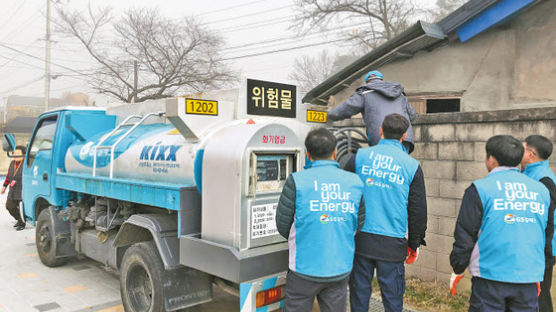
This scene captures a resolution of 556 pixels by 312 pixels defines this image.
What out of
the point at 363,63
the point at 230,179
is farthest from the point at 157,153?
the point at 363,63

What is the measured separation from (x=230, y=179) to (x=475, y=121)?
3.07 metres

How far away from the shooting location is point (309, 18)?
68.7 ft

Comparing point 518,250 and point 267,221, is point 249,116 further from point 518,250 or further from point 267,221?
point 518,250

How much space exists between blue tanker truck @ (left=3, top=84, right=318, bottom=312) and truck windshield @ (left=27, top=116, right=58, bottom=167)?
1.13 metres

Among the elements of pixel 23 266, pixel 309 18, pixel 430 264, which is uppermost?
pixel 309 18

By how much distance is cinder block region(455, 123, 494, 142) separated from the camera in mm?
4793

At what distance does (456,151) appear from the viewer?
5.06m

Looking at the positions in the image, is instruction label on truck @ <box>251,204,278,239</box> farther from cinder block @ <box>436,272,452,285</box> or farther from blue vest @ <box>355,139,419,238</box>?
cinder block @ <box>436,272,452,285</box>

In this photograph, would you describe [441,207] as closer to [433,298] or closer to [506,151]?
[433,298]

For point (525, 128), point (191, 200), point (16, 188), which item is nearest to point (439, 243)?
point (525, 128)

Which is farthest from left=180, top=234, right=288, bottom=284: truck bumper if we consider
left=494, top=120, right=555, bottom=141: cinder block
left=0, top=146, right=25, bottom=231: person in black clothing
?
left=0, top=146, right=25, bottom=231: person in black clothing

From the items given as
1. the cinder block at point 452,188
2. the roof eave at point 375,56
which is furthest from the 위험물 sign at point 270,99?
the roof eave at point 375,56

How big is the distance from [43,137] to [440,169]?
608cm

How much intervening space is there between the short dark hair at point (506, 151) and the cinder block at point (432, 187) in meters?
2.41
